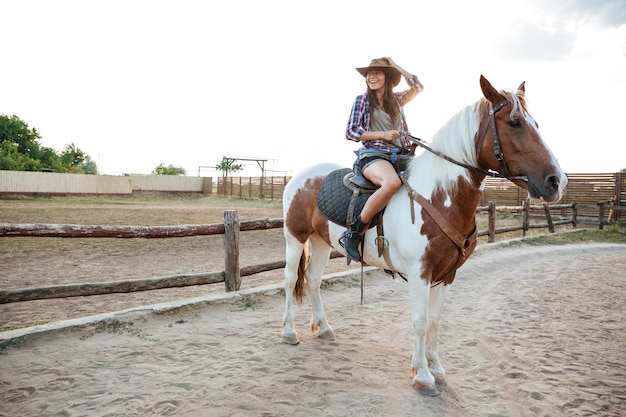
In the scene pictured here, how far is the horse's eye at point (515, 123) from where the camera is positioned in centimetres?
254

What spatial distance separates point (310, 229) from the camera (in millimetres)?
3879

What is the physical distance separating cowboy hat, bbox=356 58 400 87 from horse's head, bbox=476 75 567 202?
770 mm

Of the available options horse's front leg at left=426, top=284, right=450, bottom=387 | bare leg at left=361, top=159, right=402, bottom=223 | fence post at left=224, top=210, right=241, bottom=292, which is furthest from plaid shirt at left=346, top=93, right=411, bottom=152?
fence post at left=224, top=210, right=241, bottom=292

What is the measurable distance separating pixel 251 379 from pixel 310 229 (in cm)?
147

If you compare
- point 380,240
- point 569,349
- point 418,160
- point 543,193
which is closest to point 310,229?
point 380,240

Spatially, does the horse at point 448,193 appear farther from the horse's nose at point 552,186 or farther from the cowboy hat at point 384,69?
the cowboy hat at point 384,69

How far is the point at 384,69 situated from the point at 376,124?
0.43 metres

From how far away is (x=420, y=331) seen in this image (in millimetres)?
2863

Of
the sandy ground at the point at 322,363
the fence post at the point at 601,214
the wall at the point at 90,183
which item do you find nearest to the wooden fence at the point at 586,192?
the fence post at the point at 601,214

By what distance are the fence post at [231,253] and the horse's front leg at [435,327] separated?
293 centimetres

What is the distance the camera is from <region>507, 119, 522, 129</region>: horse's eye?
254cm

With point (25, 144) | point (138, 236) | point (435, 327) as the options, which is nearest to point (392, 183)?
point (435, 327)

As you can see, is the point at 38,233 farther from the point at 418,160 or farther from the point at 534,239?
the point at 534,239

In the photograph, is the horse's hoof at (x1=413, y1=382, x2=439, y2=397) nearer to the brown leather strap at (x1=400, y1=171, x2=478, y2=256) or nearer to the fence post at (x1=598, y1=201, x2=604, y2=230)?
the brown leather strap at (x1=400, y1=171, x2=478, y2=256)
